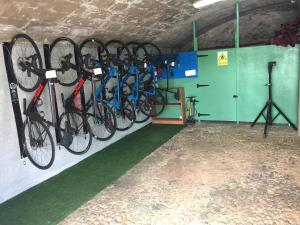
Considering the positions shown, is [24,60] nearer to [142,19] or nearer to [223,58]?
[142,19]

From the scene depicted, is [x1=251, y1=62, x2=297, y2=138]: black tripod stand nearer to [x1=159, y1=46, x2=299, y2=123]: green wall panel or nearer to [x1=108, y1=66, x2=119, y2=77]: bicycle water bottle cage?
[x1=159, y1=46, x2=299, y2=123]: green wall panel

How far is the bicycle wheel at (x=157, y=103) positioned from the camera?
5873 millimetres

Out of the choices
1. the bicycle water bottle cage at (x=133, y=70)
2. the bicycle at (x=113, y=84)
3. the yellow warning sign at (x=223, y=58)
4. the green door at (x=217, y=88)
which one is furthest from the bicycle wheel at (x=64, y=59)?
the yellow warning sign at (x=223, y=58)

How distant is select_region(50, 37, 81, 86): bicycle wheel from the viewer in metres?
3.58

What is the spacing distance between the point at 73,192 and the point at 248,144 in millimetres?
2825

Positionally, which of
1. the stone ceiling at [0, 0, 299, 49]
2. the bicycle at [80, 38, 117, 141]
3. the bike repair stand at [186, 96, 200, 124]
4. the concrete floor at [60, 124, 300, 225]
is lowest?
the concrete floor at [60, 124, 300, 225]

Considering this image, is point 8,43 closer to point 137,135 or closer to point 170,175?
point 170,175

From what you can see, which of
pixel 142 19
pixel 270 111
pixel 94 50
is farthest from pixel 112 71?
pixel 270 111

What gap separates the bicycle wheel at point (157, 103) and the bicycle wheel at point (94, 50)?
1652 millimetres

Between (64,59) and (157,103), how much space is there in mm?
2668

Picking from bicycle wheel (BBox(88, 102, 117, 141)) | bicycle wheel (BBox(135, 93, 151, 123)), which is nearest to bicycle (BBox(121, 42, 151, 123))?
bicycle wheel (BBox(135, 93, 151, 123))

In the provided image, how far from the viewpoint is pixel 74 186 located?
3.42m

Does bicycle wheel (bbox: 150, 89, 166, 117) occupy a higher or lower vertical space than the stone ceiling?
lower

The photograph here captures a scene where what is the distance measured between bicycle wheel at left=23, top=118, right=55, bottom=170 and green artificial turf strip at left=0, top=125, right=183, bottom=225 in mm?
334
